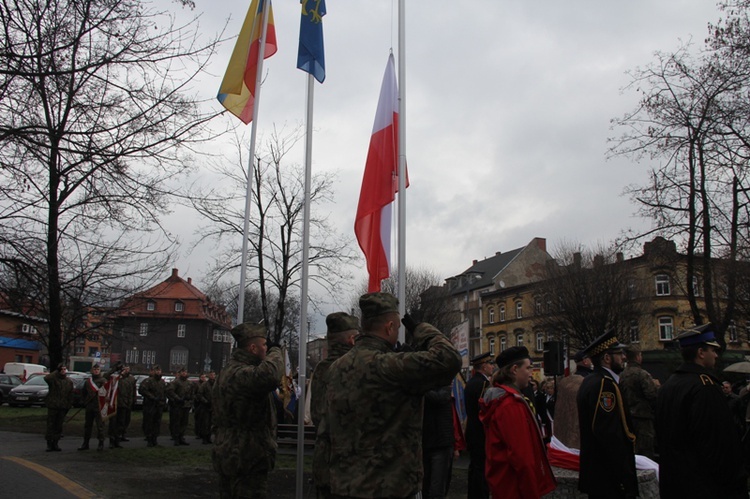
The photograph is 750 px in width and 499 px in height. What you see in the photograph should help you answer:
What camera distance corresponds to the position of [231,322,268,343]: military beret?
18.8 feet

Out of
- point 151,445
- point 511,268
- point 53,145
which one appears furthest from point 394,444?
point 511,268

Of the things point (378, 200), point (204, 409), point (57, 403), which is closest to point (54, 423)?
point (57, 403)

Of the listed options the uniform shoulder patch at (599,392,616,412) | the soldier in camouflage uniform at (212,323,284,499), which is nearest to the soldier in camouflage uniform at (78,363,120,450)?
the soldier in camouflage uniform at (212,323,284,499)

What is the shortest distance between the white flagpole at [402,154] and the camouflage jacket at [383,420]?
9.21 feet

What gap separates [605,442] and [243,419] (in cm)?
316

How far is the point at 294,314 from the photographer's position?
6134 centimetres

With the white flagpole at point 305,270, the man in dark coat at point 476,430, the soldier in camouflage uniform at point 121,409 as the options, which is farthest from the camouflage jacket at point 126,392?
the man in dark coat at point 476,430

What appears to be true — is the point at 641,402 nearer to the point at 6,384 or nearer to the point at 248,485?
the point at 248,485

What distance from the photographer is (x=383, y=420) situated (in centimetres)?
363

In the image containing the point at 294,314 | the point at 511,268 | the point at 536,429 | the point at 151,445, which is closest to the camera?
the point at 536,429

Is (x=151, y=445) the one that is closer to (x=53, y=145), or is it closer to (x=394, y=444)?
(x=53, y=145)

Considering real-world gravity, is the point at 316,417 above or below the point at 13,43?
below

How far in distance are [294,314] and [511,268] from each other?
26839mm

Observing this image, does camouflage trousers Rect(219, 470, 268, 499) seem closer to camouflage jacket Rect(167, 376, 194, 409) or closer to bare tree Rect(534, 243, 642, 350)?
camouflage jacket Rect(167, 376, 194, 409)
